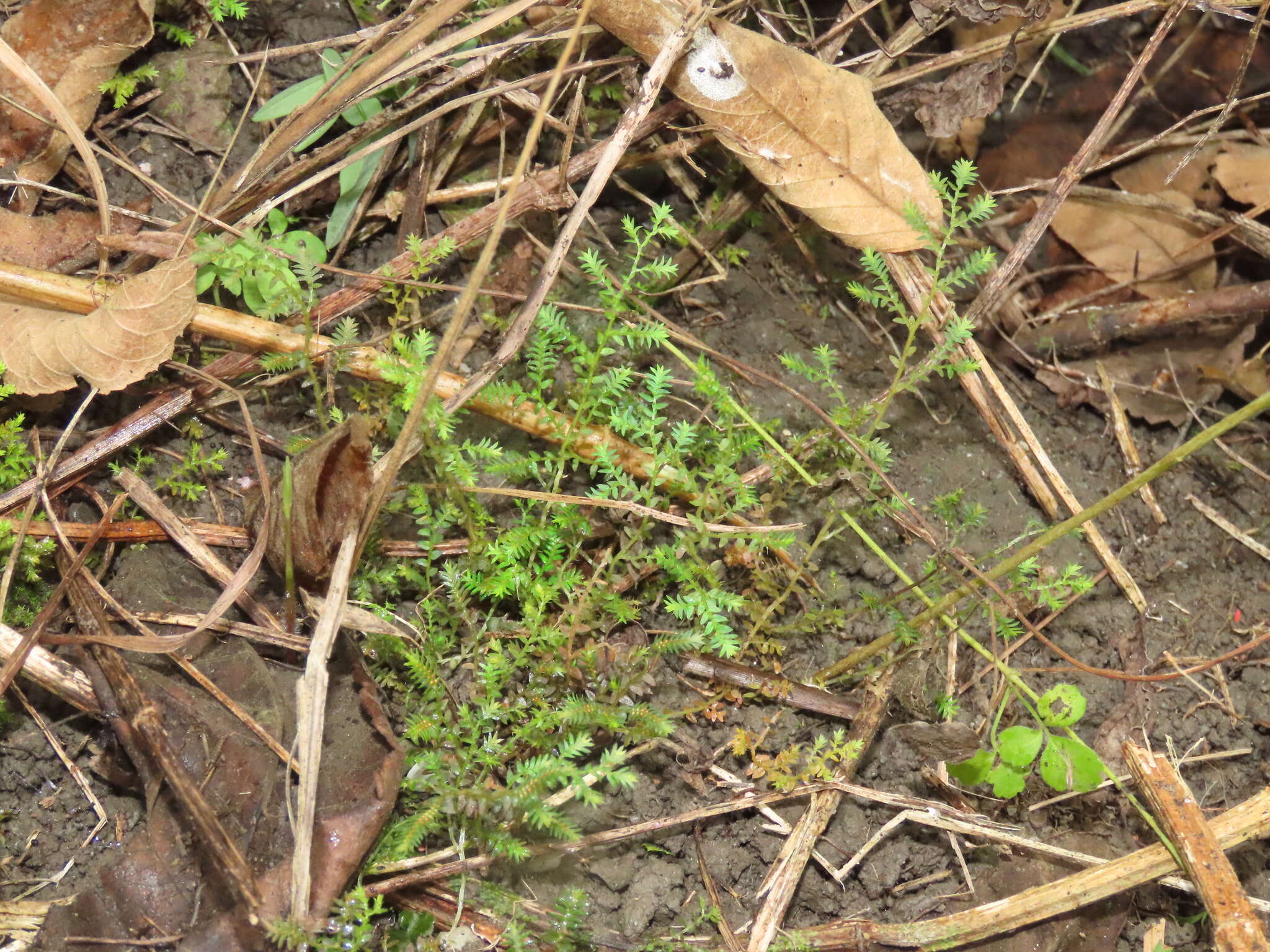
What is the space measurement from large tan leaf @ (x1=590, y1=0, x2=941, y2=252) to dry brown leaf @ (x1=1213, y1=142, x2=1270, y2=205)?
1.31 metres

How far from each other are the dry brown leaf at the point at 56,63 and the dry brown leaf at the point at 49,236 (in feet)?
0.49

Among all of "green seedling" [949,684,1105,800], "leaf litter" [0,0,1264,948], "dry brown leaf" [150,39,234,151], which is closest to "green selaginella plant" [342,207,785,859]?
"leaf litter" [0,0,1264,948]

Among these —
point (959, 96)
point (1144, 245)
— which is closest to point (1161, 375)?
point (1144, 245)

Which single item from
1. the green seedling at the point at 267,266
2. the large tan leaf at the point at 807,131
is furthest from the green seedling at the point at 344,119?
the large tan leaf at the point at 807,131

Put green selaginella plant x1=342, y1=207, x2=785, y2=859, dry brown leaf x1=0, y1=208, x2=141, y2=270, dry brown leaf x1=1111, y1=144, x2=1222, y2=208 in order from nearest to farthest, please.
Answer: green selaginella plant x1=342, y1=207, x2=785, y2=859
dry brown leaf x1=0, y1=208, x2=141, y2=270
dry brown leaf x1=1111, y1=144, x2=1222, y2=208

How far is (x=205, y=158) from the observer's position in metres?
2.93

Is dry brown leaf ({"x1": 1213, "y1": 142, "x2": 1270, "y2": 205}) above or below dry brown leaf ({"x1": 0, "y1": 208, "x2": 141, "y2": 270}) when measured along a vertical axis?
below

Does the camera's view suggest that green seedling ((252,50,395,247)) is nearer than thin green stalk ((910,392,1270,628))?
No

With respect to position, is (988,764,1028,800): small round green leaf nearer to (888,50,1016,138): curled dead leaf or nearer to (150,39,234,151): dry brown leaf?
(888,50,1016,138): curled dead leaf

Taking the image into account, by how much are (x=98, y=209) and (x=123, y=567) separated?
105 cm

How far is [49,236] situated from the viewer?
8.84ft

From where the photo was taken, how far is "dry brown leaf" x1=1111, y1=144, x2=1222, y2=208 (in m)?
3.40

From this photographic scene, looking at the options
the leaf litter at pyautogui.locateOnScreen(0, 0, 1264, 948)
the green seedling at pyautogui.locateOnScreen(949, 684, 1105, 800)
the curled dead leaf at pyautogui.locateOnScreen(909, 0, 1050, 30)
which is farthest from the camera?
the curled dead leaf at pyautogui.locateOnScreen(909, 0, 1050, 30)

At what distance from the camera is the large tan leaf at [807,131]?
2732 millimetres
